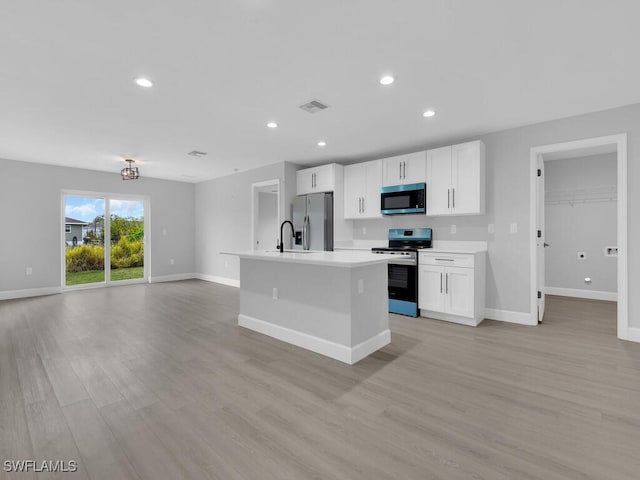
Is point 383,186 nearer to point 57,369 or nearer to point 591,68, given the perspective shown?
point 591,68

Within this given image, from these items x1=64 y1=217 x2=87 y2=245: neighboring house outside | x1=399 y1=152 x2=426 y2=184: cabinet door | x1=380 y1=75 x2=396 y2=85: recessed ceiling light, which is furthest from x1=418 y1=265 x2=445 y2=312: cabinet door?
x1=64 y1=217 x2=87 y2=245: neighboring house outside

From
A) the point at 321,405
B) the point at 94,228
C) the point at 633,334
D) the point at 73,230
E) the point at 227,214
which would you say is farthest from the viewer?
the point at 227,214

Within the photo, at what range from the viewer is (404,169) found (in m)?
4.57

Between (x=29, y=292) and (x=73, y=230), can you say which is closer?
(x=29, y=292)

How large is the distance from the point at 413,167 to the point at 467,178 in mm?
778

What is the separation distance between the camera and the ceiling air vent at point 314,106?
3156 millimetres

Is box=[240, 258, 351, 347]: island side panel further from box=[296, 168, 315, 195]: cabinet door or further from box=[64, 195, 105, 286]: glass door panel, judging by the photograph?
box=[64, 195, 105, 286]: glass door panel

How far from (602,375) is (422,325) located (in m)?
1.69

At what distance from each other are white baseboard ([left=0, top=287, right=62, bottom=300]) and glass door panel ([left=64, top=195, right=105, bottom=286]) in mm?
325

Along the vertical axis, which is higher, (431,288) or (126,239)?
(126,239)

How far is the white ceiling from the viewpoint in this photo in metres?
1.87

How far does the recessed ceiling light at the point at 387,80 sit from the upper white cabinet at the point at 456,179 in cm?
177

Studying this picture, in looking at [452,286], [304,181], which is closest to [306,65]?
[452,286]

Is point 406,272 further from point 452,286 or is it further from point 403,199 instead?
point 403,199
